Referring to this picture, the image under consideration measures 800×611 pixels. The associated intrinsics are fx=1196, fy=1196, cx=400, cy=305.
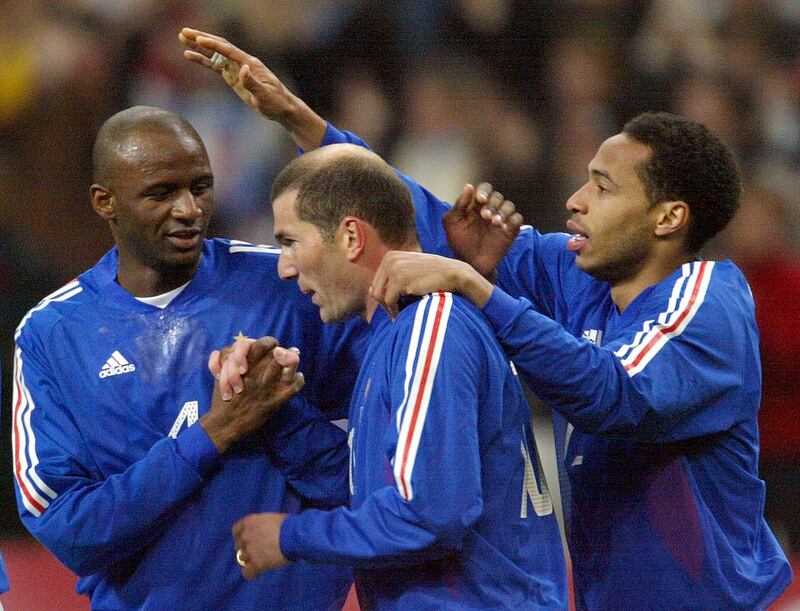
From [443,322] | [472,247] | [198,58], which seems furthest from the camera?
[198,58]

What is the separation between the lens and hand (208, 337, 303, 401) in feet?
8.93

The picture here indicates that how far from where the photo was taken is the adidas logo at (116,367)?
2939mm

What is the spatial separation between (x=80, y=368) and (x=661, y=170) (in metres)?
1.52

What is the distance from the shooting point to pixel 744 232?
6484 millimetres

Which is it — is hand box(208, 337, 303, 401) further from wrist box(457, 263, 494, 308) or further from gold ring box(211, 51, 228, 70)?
gold ring box(211, 51, 228, 70)

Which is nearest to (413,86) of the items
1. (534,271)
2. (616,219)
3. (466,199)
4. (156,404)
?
(534,271)

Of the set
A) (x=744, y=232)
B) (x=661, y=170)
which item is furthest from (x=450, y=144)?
(x=661, y=170)

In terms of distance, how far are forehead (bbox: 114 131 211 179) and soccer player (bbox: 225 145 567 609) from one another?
1.08 feet

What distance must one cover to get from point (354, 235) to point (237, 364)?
0.40 meters

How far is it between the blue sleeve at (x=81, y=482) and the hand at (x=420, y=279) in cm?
62

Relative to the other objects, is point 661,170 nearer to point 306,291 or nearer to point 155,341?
point 306,291

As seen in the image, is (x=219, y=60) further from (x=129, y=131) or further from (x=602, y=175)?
(x=602, y=175)

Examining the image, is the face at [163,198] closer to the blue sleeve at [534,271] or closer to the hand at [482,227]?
the hand at [482,227]

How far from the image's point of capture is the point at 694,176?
296cm
